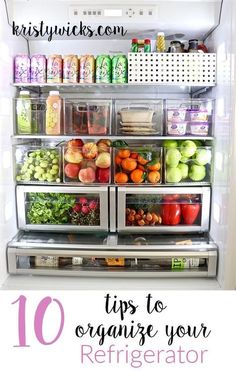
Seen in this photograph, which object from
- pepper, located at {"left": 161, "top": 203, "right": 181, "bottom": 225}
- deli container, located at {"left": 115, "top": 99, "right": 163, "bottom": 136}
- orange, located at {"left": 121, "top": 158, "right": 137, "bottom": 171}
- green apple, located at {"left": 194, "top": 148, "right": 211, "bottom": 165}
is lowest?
pepper, located at {"left": 161, "top": 203, "right": 181, "bottom": 225}

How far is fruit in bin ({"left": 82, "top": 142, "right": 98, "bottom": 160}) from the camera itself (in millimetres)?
2148

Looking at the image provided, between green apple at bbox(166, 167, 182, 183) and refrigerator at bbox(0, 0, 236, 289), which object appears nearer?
refrigerator at bbox(0, 0, 236, 289)

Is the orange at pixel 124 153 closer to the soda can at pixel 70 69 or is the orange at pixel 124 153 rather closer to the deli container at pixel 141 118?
the deli container at pixel 141 118

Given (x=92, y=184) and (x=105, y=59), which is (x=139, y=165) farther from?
(x=105, y=59)

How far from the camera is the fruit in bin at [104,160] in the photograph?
2.13 metres

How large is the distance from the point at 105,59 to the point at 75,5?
249mm

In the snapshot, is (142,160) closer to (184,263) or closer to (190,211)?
(190,211)

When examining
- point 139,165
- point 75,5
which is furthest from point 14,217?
point 75,5

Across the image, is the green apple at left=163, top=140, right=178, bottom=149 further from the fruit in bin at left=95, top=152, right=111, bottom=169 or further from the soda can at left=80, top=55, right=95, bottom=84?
the soda can at left=80, top=55, right=95, bottom=84

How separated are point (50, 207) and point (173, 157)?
1.96ft

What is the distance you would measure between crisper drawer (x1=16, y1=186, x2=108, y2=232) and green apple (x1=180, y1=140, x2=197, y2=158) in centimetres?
40

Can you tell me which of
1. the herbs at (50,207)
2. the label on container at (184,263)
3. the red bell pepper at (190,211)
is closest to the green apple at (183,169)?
the red bell pepper at (190,211)

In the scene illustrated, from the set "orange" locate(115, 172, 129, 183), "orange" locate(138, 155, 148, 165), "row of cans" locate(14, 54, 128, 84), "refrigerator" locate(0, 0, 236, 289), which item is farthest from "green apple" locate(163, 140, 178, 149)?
"row of cans" locate(14, 54, 128, 84)

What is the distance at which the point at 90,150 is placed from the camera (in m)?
2.15
